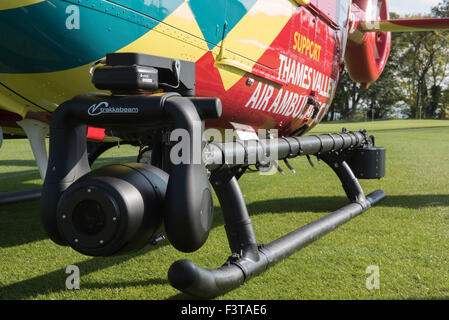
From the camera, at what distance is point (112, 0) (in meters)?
2.31

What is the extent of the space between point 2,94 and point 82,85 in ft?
1.64

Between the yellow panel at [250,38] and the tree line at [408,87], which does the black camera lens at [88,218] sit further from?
the tree line at [408,87]

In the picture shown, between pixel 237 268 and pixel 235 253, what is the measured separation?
145 mm

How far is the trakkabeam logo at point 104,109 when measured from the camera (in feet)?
5.43

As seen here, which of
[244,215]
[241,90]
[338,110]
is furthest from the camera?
[338,110]

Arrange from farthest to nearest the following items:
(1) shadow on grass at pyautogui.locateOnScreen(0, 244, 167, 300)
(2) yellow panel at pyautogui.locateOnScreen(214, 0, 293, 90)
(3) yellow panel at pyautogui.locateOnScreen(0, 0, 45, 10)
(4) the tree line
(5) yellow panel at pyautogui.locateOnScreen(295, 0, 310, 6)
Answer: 1. (4) the tree line
2. (5) yellow panel at pyautogui.locateOnScreen(295, 0, 310, 6)
3. (2) yellow panel at pyautogui.locateOnScreen(214, 0, 293, 90)
4. (1) shadow on grass at pyautogui.locateOnScreen(0, 244, 167, 300)
5. (3) yellow panel at pyautogui.locateOnScreen(0, 0, 45, 10)

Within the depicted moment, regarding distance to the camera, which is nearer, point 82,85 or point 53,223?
point 53,223

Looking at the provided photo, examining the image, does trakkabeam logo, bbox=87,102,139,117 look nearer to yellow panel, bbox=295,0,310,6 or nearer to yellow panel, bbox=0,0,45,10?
yellow panel, bbox=0,0,45,10

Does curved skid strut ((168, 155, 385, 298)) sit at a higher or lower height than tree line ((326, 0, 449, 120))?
lower

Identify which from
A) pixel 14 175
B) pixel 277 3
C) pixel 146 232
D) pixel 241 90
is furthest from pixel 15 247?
pixel 14 175

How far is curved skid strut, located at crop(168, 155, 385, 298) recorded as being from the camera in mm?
2324

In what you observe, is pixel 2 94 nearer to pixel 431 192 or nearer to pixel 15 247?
pixel 15 247

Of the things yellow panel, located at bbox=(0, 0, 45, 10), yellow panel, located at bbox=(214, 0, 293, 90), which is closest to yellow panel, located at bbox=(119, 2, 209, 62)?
yellow panel, located at bbox=(214, 0, 293, 90)

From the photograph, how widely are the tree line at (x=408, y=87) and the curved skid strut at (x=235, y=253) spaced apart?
1766 inches
